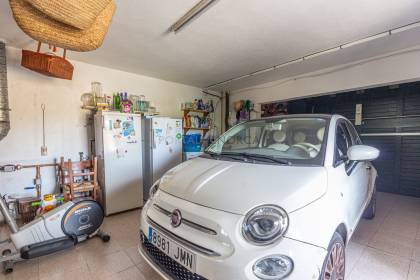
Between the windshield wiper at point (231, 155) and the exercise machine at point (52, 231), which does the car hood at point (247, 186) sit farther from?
the exercise machine at point (52, 231)

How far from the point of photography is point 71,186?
2.74 metres

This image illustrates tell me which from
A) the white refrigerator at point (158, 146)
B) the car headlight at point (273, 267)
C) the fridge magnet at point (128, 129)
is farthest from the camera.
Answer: the white refrigerator at point (158, 146)

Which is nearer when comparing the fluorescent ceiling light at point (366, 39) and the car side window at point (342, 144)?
the car side window at point (342, 144)

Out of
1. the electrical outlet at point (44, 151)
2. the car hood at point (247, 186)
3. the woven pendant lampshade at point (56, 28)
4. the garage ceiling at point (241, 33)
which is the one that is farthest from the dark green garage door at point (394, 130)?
the electrical outlet at point (44, 151)

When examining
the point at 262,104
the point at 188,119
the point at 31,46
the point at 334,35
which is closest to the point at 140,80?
the point at 188,119

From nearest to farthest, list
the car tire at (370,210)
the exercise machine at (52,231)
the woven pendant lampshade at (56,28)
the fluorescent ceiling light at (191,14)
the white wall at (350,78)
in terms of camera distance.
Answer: the woven pendant lampshade at (56,28) → the exercise machine at (52,231) → the fluorescent ceiling light at (191,14) → the car tire at (370,210) → the white wall at (350,78)

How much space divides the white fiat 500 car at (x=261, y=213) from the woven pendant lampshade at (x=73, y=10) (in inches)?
49.4

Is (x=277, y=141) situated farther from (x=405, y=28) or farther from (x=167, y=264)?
(x=405, y=28)

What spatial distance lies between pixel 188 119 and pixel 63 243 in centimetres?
322

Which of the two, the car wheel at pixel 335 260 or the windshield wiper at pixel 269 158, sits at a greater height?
the windshield wiper at pixel 269 158

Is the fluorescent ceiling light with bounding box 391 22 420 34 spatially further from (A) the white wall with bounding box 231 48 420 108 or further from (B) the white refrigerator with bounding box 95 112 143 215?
(B) the white refrigerator with bounding box 95 112 143 215

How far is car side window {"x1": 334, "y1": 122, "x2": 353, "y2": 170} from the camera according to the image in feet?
4.78

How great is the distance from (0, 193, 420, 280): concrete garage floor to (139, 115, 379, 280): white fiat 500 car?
562 millimetres

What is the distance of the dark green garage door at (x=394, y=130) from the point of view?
3600mm
